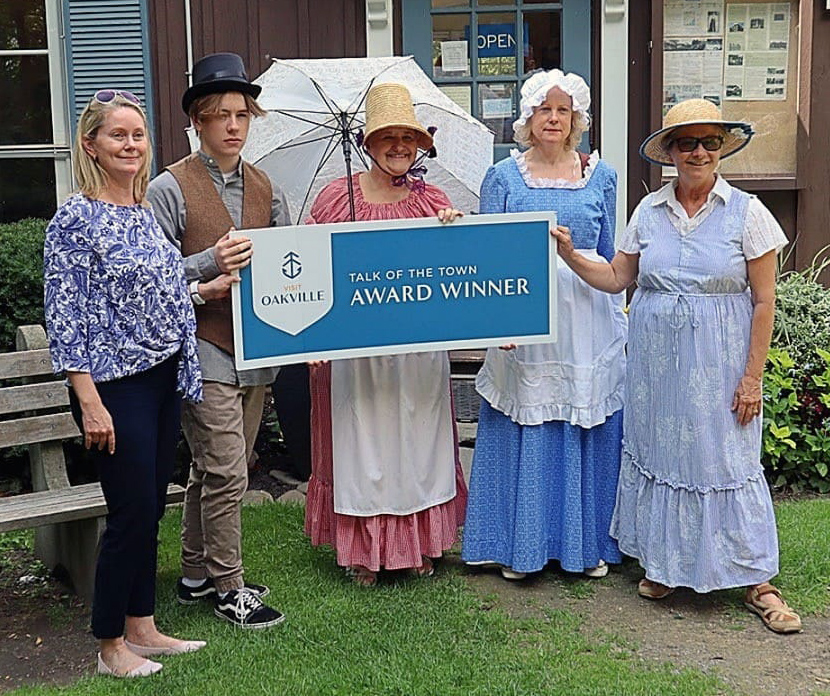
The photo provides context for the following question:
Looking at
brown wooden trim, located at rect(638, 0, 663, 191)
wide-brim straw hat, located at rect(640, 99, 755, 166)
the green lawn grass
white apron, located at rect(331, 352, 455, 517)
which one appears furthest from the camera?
brown wooden trim, located at rect(638, 0, 663, 191)

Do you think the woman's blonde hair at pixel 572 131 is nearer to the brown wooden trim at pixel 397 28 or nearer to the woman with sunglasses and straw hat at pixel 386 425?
the woman with sunglasses and straw hat at pixel 386 425

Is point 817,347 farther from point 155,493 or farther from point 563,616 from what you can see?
point 155,493

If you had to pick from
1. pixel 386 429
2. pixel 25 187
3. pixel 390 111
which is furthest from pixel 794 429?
pixel 25 187

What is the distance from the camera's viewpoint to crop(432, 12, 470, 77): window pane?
22.4 feet

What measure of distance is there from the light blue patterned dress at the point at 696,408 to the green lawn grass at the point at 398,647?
391mm

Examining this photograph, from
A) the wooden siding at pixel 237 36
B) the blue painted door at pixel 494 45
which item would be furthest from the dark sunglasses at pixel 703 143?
the wooden siding at pixel 237 36

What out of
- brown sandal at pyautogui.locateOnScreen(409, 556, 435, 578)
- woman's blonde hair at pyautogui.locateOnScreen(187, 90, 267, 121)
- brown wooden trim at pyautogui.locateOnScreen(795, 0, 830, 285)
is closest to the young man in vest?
woman's blonde hair at pyautogui.locateOnScreen(187, 90, 267, 121)

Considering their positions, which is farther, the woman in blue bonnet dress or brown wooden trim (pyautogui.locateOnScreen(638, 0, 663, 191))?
brown wooden trim (pyautogui.locateOnScreen(638, 0, 663, 191))

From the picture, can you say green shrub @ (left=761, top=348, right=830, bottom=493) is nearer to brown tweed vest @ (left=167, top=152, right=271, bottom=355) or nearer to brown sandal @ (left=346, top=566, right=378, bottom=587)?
brown sandal @ (left=346, top=566, right=378, bottom=587)

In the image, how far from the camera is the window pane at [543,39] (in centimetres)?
679

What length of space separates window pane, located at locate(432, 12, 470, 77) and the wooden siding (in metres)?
0.49

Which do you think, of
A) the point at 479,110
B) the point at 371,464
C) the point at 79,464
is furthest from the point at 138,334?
A: the point at 479,110

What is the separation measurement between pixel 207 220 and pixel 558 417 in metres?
1.45

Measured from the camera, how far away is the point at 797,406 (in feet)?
17.9
